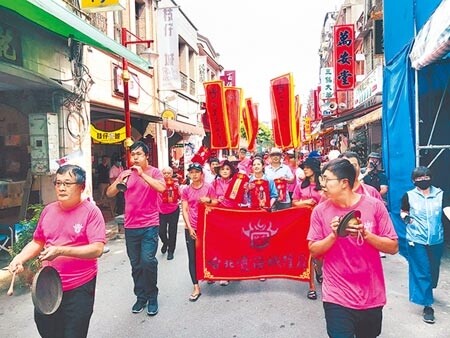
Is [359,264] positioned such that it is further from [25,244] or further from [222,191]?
[25,244]

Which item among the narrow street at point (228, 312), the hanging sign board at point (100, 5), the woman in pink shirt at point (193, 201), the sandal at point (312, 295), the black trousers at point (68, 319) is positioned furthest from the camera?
the hanging sign board at point (100, 5)

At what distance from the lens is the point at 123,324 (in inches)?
170

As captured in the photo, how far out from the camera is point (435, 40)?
4.36 metres

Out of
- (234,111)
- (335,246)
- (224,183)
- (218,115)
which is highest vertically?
(234,111)

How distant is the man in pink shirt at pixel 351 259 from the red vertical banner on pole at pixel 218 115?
787cm

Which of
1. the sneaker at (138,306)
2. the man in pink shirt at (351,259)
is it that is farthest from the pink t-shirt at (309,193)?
the man in pink shirt at (351,259)

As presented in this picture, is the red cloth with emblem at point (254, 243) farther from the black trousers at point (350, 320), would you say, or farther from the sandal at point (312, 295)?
the black trousers at point (350, 320)

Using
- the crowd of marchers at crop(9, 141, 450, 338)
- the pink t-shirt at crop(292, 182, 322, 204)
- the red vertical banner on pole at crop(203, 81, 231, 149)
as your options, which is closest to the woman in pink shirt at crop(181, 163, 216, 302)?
the crowd of marchers at crop(9, 141, 450, 338)

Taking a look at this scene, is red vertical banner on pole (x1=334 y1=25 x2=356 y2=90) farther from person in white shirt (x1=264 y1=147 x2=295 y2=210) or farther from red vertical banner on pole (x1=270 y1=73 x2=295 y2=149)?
person in white shirt (x1=264 y1=147 x2=295 y2=210)

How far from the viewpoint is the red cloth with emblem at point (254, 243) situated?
5203mm

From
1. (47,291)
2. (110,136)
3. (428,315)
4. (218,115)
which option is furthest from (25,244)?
(218,115)

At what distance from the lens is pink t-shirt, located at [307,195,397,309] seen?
8.14ft

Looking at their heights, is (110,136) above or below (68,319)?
above

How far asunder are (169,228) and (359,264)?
5.24 meters
